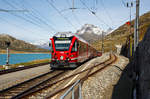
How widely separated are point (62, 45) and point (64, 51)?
0.71m

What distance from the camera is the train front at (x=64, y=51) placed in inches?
630

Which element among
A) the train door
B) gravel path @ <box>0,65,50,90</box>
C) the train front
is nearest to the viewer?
gravel path @ <box>0,65,50,90</box>

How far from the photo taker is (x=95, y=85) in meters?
9.60

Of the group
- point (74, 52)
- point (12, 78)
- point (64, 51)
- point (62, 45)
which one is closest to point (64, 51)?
point (64, 51)

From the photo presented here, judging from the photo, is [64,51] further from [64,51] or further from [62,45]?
[62,45]

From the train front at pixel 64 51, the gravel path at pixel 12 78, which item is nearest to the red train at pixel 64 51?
the train front at pixel 64 51

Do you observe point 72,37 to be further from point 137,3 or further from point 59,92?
point 59,92

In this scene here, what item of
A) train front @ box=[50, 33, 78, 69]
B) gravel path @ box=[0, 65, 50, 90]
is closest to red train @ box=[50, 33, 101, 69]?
train front @ box=[50, 33, 78, 69]

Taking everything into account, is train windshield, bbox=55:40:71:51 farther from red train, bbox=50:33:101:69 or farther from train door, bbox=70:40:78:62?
train door, bbox=70:40:78:62

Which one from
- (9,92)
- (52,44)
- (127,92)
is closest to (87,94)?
(127,92)

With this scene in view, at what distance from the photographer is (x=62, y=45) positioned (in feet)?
53.8

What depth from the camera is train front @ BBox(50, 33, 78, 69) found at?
52.5 feet

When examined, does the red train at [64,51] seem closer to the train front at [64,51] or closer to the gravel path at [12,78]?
the train front at [64,51]

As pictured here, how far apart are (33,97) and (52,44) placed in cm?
914
